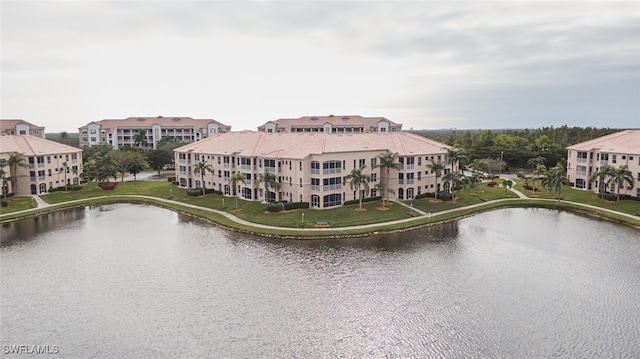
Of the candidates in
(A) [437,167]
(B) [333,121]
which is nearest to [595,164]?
(A) [437,167]

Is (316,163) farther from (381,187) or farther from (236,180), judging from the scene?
(236,180)

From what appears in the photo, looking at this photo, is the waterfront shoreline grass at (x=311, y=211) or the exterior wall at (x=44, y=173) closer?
the waterfront shoreline grass at (x=311, y=211)

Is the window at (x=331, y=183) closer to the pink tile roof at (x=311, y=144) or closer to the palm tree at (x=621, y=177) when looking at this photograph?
the pink tile roof at (x=311, y=144)

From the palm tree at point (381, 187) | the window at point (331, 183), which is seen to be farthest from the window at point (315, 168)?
the palm tree at point (381, 187)

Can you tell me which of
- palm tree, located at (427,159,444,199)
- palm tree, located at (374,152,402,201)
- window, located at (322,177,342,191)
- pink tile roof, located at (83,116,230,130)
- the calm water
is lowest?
the calm water

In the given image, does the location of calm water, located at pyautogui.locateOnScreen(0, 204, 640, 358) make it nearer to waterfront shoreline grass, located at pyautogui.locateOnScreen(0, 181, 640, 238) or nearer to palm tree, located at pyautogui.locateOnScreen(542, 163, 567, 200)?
waterfront shoreline grass, located at pyautogui.locateOnScreen(0, 181, 640, 238)

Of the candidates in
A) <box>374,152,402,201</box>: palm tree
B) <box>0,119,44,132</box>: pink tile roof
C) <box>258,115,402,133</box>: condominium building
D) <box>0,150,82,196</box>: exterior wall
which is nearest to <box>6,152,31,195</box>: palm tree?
<box>0,150,82,196</box>: exterior wall

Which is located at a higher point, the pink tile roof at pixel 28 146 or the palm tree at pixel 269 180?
the pink tile roof at pixel 28 146
